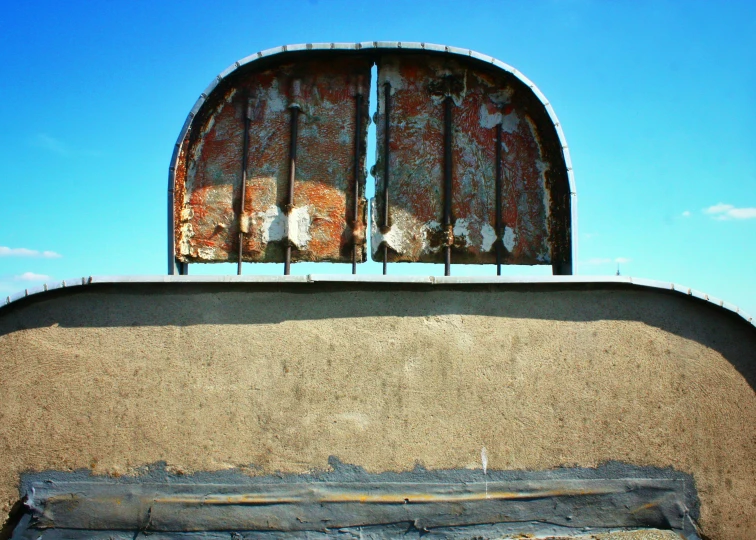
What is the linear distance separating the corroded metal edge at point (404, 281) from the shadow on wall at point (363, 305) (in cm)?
5

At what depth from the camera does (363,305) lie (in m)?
3.42

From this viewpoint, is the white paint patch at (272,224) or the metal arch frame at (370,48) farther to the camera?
the white paint patch at (272,224)

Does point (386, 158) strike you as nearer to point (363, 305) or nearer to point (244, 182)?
point (244, 182)

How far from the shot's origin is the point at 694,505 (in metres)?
3.48

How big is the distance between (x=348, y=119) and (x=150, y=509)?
3.39 m

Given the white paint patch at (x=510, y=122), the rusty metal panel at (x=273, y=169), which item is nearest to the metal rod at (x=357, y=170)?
the rusty metal panel at (x=273, y=169)

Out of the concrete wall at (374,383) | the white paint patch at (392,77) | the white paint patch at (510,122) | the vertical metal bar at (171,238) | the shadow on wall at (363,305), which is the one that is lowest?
the concrete wall at (374,383)

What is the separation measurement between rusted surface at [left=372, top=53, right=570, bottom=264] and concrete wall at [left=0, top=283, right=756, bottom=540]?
1281 millimetres

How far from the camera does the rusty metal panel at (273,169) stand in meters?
4.60

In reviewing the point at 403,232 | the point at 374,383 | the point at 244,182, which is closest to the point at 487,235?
the point at 403,232

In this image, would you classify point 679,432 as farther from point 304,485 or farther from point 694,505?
point 304,485

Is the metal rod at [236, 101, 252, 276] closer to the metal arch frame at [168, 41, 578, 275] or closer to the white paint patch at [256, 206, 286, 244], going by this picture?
the white paint patch at [256, 206, 286, 244]

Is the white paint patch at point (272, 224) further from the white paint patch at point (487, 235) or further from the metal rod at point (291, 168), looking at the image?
the white paint patch at point (487, 235)

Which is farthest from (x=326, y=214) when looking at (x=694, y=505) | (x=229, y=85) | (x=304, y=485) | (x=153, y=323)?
(x=694, y=505)
